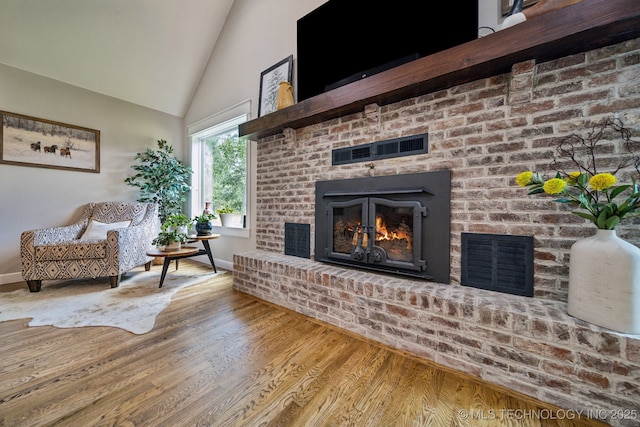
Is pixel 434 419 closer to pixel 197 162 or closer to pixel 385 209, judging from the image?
pixel 385 209

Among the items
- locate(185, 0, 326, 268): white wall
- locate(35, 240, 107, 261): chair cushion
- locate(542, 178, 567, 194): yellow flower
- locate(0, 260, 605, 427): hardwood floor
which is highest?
locate(185, 0, 326, 268): white wall

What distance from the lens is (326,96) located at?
1977mm

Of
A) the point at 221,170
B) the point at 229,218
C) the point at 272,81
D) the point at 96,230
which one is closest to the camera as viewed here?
the point at 272,81

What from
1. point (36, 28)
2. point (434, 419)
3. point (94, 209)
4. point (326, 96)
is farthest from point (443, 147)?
point (36, 28)

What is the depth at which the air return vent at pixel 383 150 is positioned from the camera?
178 cm

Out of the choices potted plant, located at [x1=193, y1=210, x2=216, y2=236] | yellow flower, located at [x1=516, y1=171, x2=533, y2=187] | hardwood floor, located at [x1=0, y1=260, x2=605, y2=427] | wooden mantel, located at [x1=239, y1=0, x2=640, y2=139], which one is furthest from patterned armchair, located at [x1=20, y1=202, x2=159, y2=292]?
yellow flower, located at [x1=516, y1=171, x2=533, y2=187]

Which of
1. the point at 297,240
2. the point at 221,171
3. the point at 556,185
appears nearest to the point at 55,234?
the point at 221,171

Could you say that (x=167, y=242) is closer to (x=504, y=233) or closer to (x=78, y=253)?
(x=78, y=253)

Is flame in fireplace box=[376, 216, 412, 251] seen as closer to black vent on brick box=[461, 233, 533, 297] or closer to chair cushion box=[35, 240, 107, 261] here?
black vent on brick box=[461, 233, 533, 297]

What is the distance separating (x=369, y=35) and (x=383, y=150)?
0.97 meters

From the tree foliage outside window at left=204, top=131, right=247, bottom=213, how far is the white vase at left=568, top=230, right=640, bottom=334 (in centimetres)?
335

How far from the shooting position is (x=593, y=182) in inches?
40.6

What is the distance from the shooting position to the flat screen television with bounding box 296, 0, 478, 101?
5.31 ft

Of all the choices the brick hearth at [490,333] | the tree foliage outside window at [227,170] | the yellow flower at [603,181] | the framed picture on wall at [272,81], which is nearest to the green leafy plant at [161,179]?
the tree foliage outside window at [227,170]
